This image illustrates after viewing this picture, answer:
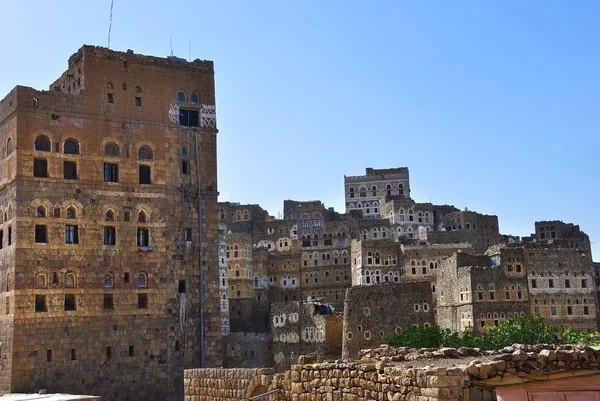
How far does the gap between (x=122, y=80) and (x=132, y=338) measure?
12583 millimetres

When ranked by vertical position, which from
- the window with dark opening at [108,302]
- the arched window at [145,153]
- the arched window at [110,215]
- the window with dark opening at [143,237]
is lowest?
the window with dark opening at [108,302]

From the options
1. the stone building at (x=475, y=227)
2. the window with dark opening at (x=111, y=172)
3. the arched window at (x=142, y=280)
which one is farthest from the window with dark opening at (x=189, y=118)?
the stone building at (x=475, y=227)

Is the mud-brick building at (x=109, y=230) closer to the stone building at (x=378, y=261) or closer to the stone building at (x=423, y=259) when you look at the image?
the stone building at (x=378, y=261)

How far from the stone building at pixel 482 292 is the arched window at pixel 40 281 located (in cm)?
3590

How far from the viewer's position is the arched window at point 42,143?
37778 mm

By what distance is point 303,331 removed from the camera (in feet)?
223

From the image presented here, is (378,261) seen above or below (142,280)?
above

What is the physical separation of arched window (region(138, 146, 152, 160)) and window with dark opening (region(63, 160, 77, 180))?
3.21 metres

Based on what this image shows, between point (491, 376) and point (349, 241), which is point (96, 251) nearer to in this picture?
point (491, 376)

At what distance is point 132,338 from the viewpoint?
Answer: 126ft

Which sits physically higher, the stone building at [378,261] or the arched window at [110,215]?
the arched window at [110,215]

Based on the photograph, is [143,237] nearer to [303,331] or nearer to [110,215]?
[110,215]

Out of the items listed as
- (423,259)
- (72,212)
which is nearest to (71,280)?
(72,212)

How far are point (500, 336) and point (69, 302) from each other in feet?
99.0
